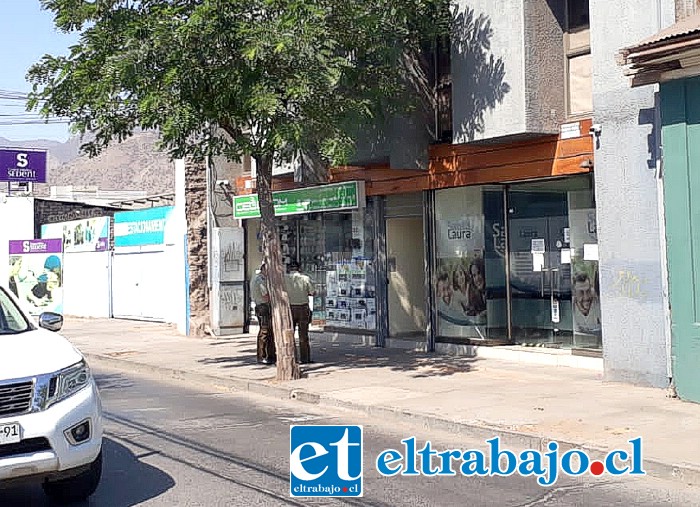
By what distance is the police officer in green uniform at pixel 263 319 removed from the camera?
15789mm

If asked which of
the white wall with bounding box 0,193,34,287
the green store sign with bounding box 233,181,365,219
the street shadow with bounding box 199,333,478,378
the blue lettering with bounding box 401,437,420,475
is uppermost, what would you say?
the white wall with bounding box 0,193,34,287

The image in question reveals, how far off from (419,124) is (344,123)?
3174 millimetres

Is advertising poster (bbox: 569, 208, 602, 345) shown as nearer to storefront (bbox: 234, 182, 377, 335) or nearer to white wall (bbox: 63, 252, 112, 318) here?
storefront (bbox: 234, 182, 377, 335)

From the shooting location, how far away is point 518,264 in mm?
15562

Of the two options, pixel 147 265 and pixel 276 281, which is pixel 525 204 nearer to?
pixel 276 281

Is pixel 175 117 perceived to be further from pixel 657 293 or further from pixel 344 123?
pixel 657 293

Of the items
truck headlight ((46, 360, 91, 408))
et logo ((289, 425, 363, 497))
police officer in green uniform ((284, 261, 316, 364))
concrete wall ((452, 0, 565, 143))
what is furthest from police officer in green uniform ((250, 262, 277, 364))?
truck headlight ((46, 360, 91, 408))

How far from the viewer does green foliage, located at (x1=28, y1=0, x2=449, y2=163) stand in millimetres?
11859

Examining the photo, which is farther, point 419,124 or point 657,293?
point 419,124

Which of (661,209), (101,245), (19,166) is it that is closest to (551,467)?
(661,209)

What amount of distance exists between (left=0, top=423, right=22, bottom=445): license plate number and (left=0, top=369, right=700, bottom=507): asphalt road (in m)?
1.12

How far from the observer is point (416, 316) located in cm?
1808

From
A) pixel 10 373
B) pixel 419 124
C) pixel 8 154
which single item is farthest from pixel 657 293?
pixel 8 154

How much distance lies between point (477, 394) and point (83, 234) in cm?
2180
